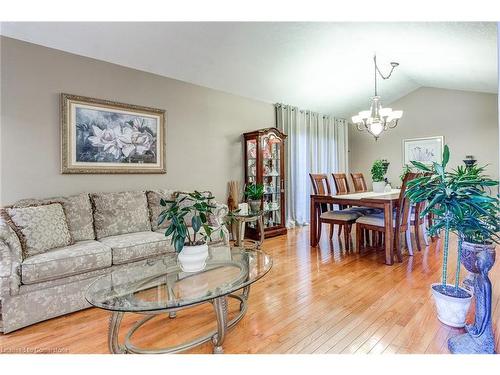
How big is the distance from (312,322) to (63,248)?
211cm

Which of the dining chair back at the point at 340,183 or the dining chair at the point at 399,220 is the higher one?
the dining chair back at the point at 340,183

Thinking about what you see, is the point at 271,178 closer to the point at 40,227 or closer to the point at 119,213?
the point at 119,213

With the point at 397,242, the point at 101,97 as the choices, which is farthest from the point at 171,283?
the point at 397,242

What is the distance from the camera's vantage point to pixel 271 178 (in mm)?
4766

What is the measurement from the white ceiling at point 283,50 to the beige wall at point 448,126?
18.5 inches

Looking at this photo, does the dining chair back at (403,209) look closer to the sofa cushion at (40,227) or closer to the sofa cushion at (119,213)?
the sofa cushion at (119,213)

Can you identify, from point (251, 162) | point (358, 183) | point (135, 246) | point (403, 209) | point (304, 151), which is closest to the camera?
point (135, 246)

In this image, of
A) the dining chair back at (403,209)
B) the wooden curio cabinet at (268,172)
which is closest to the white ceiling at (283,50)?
the wooden curio cabinet at (268,172)

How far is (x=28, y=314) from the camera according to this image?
200cm

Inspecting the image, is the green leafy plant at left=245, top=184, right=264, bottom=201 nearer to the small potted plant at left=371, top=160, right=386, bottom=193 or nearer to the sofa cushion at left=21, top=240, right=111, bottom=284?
the small potted plant at left=371, top=160, right=386, bottom=193

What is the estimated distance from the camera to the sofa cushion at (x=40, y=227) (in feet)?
7.31
